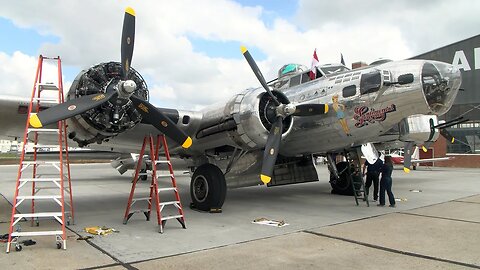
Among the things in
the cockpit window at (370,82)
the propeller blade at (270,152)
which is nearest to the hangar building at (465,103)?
the cockpit window at (370,82)

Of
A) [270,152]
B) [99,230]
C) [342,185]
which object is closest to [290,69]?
[270,152]

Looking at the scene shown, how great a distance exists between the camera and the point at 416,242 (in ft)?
20.3

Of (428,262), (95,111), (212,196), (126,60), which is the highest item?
(126,60)

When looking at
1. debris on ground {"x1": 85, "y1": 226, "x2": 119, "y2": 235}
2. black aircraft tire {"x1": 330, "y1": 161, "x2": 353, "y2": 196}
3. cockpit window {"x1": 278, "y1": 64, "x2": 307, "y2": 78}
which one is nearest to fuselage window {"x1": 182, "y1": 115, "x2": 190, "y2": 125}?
debris on ground {"x1": 85, "y1": 226, "x2": 119, "y2": 235}

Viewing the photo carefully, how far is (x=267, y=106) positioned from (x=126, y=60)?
10.2ft

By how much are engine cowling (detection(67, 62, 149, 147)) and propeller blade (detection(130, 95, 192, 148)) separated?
6.2 inches

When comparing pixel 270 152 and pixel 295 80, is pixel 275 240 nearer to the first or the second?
pixel 270 152

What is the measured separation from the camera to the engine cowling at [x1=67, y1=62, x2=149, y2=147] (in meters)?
7.14

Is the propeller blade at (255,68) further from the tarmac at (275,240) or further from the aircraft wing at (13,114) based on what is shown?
the aircraft wing at (13,114)

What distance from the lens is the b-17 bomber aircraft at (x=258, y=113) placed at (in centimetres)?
720

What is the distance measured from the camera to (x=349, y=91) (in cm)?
853

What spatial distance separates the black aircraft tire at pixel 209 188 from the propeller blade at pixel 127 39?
327 centimetres

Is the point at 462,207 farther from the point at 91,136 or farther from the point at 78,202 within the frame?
the point at 78,202

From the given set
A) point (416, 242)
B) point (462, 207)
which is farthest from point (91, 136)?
point (462, 207)
